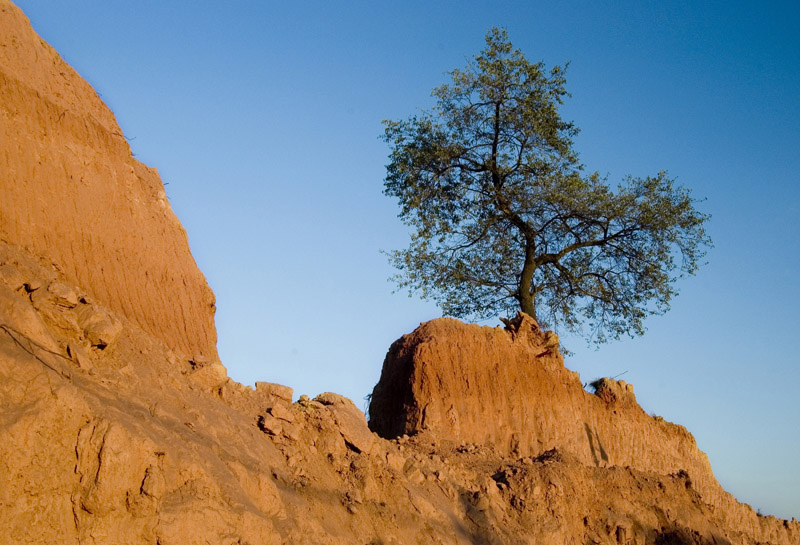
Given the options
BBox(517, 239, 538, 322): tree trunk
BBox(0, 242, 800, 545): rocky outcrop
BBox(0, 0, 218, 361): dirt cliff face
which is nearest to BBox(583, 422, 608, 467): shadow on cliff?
BBox(0, 242, 800, 545): rocky outcrop

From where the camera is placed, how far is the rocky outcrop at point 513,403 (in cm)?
1570

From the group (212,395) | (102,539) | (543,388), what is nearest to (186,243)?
(212,395)

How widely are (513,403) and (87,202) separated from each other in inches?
334

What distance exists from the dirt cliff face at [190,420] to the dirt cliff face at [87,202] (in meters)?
0.02

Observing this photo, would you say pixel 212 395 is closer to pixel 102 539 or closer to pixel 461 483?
pixel 102 539

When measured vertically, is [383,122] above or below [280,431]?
above

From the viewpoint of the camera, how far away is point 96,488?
7.49 metres

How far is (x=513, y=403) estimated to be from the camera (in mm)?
16250

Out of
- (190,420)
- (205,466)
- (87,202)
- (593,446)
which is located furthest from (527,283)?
(205,466)

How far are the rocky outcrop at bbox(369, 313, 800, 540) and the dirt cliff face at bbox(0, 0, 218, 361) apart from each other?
4.93 m

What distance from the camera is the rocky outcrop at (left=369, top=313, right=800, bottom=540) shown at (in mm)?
15695

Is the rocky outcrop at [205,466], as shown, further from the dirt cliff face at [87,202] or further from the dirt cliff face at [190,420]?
the dirt cliff face at [87,202]

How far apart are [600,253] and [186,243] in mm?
12238

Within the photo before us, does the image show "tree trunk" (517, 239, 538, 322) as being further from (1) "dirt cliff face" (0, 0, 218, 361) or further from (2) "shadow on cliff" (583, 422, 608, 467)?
(1) "dirt cliff face" (0, 0, 218, 361)
